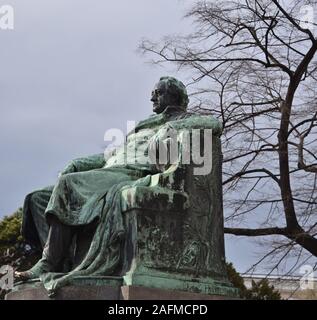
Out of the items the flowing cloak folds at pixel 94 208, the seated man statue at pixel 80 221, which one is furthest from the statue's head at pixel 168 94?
the seated man statue at pixel 80 221

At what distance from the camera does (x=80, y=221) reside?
20.0ft

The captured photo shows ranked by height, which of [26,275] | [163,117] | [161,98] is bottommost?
[26,275]

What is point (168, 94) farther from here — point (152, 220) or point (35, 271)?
point (35, 271)

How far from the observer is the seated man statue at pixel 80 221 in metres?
5.94

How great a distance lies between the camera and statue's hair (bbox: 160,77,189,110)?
23.1 ft

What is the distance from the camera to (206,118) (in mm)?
6465

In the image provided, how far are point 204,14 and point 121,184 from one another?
6691 millimetres

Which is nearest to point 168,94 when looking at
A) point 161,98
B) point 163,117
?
point 161,98

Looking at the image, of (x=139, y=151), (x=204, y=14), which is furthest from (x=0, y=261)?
(x=139, y=151)

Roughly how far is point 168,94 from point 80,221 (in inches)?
61.4

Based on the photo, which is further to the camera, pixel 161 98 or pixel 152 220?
pixel 161 98

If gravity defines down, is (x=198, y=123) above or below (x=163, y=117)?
below

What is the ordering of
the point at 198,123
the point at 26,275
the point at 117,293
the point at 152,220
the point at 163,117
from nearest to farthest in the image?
the point at 117,293, the point at 152,220, the point at 26,275, the point at 198,123, the point at 163,117

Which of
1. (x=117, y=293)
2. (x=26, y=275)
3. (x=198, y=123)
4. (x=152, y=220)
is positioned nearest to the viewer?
(x=117, y=293)
